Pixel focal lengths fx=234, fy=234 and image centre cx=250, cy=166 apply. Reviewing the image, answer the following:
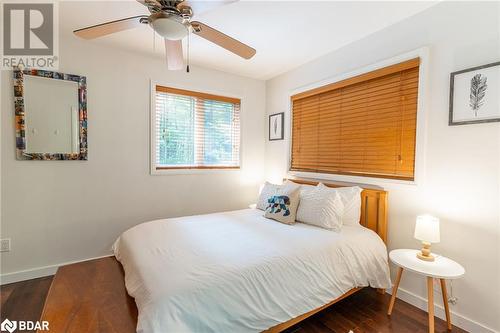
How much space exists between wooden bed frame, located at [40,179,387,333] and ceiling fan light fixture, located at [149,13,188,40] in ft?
5.58

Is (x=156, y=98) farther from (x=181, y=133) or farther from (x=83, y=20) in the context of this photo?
(x=83, y=20)

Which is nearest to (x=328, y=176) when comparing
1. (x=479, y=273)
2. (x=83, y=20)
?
(x=479, y=273)

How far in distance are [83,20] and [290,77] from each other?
97.2 inches

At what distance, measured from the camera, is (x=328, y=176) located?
2.88 meters

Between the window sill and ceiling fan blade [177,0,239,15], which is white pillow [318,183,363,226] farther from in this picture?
ceiling fan blade [177,0,239,15]

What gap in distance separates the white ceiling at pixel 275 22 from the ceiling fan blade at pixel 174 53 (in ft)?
1.64

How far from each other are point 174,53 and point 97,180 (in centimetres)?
176

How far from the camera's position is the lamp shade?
5.57 feet

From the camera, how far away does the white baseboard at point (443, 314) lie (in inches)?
66.4

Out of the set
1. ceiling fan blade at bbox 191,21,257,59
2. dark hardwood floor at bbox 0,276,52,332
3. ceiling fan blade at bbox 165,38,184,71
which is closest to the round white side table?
ceiling fan blade at bbox 191,21,257,59

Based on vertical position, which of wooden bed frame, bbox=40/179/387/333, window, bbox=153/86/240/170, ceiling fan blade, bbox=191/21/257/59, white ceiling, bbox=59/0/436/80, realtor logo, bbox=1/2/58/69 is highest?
white ceiling, bbox=59/0/436/80

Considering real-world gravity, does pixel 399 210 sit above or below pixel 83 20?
below

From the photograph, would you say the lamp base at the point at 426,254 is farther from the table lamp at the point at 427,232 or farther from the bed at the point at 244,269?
the bed at the point at 244,269

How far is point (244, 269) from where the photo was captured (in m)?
1.44
